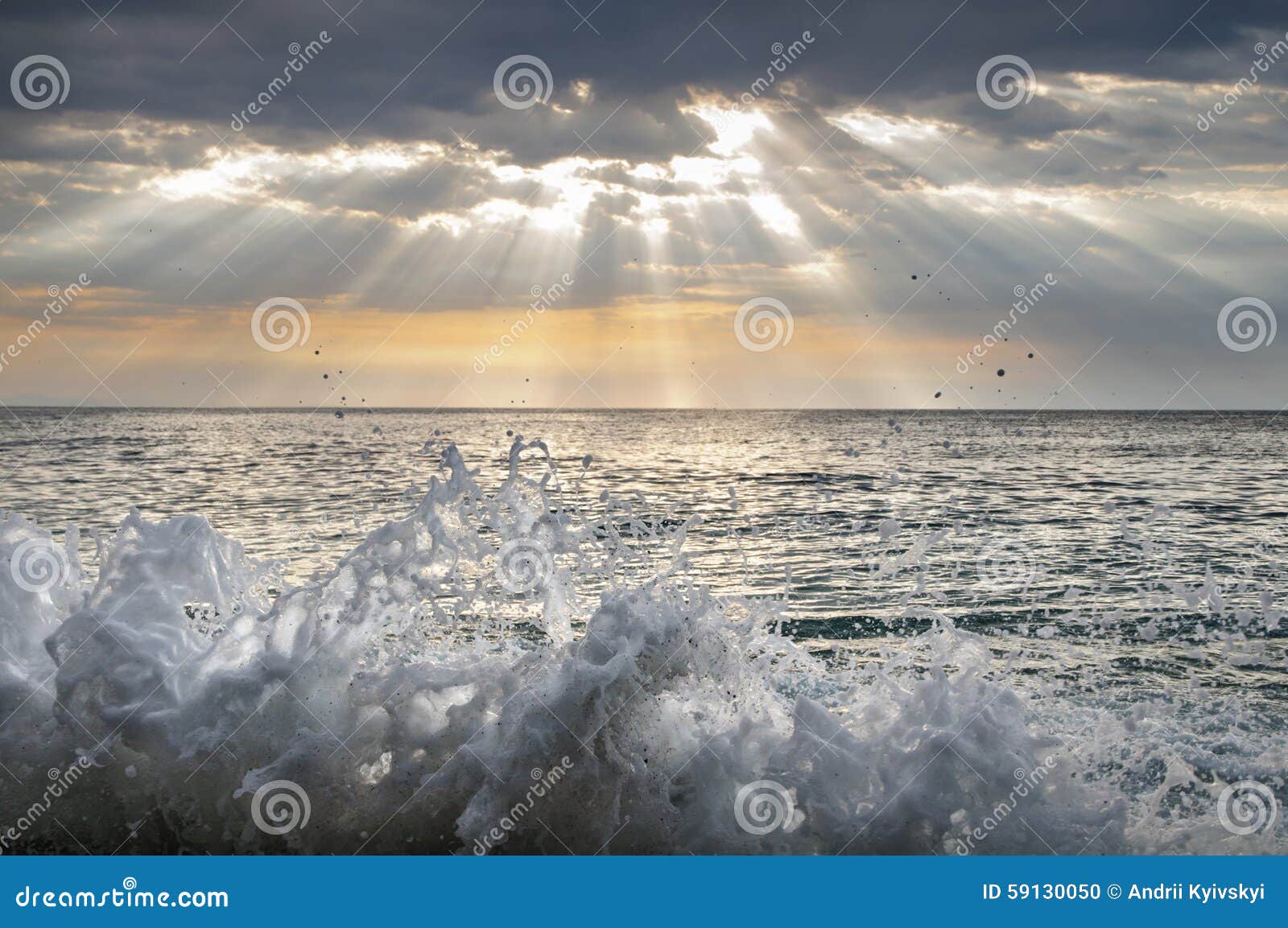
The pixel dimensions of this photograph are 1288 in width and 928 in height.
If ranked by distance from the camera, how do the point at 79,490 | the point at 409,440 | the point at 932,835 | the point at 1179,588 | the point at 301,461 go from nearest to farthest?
the point at 932,835 < the point at 1179,588 < the point at 79,490 < the point at 301,461 < the point at 409,440

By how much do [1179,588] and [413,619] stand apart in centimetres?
1017

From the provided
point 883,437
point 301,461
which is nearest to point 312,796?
point 301,461

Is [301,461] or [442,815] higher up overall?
[301,461]

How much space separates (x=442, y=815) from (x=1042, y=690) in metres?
5.40

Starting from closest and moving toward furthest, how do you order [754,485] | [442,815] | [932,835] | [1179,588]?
[932,835] → [442,815] → [1179,588] → [754,485]

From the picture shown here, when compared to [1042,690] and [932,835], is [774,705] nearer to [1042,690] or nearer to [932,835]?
[932,835]

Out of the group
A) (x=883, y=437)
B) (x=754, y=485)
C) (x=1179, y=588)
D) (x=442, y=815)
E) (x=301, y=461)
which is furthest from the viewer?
(x=883, y=437)

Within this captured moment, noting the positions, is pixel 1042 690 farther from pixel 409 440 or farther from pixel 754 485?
pixel 409 440

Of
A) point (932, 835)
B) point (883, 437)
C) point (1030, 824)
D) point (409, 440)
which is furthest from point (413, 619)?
point (883, 437)

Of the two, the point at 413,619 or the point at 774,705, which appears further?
the point at 413,619

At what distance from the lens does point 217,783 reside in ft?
22.5

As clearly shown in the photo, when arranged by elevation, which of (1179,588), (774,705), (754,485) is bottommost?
(774,705)

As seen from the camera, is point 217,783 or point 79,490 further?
point 79,490

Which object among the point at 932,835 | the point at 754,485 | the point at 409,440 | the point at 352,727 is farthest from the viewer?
the point at 409,440
